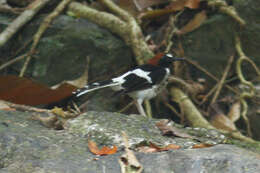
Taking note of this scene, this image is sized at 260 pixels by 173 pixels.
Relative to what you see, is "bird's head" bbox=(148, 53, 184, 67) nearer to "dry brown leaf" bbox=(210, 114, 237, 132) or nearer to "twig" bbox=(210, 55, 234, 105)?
"twig" bbox=(210, 55, 234, 105)

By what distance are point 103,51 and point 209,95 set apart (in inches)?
55.2

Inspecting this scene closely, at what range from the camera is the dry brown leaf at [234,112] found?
4.76m

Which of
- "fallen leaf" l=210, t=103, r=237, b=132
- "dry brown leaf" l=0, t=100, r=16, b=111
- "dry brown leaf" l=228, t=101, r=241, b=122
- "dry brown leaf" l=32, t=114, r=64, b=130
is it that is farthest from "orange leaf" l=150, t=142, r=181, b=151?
"dry brown leaf" l=228, t=101, r=241, b=122

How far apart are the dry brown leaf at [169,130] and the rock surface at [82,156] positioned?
15 centimetres

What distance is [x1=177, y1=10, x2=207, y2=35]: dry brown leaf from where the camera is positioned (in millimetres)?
5191

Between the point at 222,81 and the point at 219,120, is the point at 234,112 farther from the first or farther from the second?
the point at 222,81

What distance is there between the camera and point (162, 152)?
2.43 metres

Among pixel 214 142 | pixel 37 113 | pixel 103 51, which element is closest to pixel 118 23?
pixel 103 51

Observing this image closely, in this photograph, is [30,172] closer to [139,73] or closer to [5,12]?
[139,73]

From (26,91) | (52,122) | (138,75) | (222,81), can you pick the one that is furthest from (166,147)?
(222,81)

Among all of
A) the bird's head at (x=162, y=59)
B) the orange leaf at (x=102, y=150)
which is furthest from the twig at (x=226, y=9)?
the orange leaf at (x=102, y=150)

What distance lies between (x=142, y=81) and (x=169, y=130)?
169 centimetres

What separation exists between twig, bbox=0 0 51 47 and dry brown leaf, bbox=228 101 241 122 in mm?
2672

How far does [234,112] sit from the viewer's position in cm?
482
